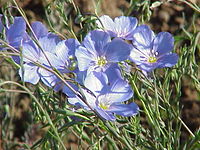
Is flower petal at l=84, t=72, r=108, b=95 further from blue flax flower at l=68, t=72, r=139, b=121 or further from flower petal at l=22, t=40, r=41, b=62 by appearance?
flower petal at l=22, t=40, r=41, b=62

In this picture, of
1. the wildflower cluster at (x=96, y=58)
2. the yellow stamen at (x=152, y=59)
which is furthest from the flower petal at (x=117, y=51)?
the yellow stamen at (x=152, y=59)

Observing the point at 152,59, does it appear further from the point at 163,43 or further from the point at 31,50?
the point at 31,50

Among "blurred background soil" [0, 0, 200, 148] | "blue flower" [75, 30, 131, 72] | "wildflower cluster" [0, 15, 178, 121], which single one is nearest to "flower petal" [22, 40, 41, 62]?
"wildflower cluster" [0, 15, 178, 121]

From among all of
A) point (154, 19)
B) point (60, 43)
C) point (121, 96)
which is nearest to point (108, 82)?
point (121, 96)

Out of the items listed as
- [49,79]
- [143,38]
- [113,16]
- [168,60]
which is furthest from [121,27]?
[113,16]

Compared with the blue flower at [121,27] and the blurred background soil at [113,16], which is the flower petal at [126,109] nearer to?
the blue flower at [121,27]

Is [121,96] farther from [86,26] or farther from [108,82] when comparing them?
[86,26]
